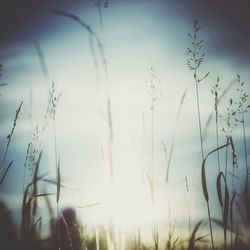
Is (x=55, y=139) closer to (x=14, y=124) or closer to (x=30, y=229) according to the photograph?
(x=14, y=124)

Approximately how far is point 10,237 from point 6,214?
611 mm

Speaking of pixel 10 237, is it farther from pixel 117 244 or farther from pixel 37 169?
pixel 117 244

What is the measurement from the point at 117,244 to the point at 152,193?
0.46 metres

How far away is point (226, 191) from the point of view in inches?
74.7

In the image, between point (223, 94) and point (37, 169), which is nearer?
point (37, 169)

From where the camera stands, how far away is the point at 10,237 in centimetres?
199

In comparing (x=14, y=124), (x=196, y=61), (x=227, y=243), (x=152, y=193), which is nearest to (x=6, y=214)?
(x=14, y=124)

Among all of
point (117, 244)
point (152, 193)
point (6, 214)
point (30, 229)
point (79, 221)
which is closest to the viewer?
point (117, 244)

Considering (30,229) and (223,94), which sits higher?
(223,94)

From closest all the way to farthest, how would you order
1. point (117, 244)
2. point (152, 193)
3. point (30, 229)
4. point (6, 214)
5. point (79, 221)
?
point (117, 244)
point (30, 229)
point (152, 193)
point (79, 221)
point (6, 214)

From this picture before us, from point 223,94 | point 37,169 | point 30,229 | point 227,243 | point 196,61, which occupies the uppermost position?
point 196,61

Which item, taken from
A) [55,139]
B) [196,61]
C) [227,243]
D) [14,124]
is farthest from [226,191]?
Answer: [14,124]

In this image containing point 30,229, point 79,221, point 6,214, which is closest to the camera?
point 30,229

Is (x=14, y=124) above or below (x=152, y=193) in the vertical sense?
above
